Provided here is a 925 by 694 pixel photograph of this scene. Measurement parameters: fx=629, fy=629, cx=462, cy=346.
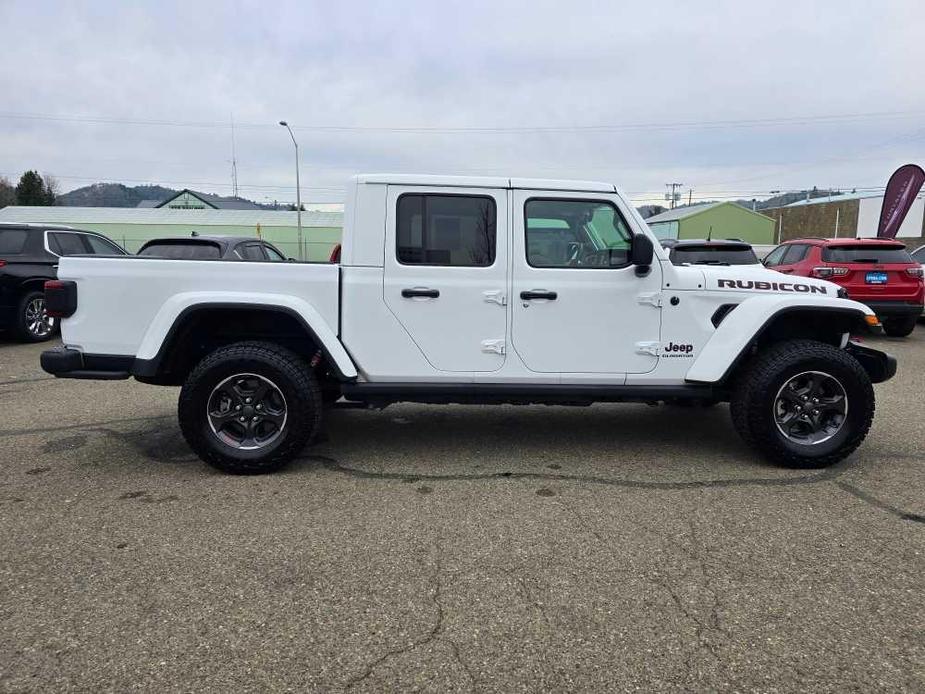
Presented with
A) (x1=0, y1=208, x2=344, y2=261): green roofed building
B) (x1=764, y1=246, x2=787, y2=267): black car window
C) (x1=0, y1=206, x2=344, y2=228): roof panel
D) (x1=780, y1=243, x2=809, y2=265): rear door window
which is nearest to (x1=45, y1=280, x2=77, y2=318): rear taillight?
(x1=780, y1=243, x2=809, y2=265): rear door window

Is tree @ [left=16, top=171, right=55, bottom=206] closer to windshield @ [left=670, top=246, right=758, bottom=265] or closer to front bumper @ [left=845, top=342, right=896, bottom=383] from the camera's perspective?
windshield @ [left=670, top=246, right=758, bottom=265]

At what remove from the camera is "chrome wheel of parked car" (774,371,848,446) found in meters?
4.30

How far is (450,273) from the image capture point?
4.20 metres

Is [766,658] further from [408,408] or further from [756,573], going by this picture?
[408,408]

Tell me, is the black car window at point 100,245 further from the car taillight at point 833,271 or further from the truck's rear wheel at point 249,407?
the car taillight at point 833,271

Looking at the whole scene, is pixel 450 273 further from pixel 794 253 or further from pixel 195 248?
pixel 794 253

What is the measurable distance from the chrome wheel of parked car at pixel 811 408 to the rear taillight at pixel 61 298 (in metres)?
4.70

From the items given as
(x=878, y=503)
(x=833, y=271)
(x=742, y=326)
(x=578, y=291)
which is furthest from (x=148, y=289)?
(x=833, y=271)

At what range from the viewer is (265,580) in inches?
113

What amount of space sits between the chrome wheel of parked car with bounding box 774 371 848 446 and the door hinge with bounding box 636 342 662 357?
885mm

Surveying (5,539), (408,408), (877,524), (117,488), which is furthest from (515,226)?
(5,539)

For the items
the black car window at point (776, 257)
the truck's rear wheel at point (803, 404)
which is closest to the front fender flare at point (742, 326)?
the truck's rear wheel at point (803, 404)

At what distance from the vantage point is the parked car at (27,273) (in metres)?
8.98

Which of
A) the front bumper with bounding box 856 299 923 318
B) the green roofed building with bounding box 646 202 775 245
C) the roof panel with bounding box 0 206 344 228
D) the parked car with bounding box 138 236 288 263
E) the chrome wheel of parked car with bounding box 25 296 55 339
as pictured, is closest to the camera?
the parked car with bounding box 138 236 288 263
